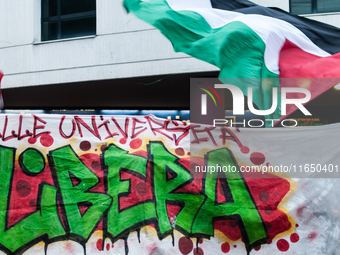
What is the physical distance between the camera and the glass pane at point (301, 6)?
29.4 feet

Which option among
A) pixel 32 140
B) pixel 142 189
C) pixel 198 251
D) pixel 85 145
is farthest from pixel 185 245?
pixel 32 140

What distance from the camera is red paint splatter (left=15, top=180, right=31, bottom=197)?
432 centimetres

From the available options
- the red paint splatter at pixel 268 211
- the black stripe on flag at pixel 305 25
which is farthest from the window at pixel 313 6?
the red paint splatter at pixel 268 211

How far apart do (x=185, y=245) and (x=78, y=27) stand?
7855 mm

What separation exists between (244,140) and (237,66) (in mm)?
1284

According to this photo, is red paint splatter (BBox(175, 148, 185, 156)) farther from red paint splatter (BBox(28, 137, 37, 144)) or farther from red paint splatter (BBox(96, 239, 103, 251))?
red paint splatter (BBox(28, 137, 37, 144))

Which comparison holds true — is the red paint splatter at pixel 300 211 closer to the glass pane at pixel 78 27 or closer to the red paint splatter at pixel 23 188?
the red paint splatter at pixel 23 188

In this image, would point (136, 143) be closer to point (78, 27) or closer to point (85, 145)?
point (85, 145)

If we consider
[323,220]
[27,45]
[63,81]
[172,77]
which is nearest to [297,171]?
[323,220]

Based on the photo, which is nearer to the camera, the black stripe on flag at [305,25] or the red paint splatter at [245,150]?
the red paint splatter at [245,150]

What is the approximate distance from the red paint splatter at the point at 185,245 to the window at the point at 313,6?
22.9ft

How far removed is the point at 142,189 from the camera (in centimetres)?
429

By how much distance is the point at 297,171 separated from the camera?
429cm

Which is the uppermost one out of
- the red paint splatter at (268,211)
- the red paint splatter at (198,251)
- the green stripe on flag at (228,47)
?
the green stripe on flag at (228,47)
